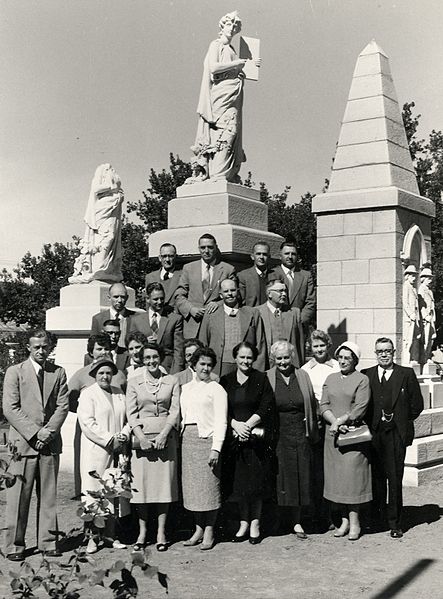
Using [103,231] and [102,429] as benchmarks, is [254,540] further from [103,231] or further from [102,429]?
[103,231]

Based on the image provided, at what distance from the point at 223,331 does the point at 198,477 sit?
144 centimetres

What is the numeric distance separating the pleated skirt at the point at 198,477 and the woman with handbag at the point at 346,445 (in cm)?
100

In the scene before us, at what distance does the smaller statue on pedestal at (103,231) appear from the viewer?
11820mm

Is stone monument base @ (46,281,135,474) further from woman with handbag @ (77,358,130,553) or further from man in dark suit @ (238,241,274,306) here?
woman with handbag @ (77,358,130,553)

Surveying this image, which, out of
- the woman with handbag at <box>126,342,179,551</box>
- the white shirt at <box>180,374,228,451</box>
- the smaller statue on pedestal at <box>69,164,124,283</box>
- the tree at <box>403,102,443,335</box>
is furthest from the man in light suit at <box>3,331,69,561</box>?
the tree at <box>403,102,443,335</box>

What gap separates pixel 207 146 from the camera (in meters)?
9.14

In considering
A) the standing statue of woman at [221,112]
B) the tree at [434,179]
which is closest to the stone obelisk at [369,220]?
the standing statue of woman at [221,112]

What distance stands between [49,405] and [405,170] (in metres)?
6.24

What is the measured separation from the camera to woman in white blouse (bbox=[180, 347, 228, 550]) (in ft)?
19.6

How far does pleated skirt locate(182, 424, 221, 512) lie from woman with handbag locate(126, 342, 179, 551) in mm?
A: 94

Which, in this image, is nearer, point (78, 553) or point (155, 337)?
point (78, 553)

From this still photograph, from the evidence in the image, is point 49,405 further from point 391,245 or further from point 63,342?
point 391,245

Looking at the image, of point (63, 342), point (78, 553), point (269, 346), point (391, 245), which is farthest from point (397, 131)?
point (78, 553)

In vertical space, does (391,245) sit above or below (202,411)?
above
